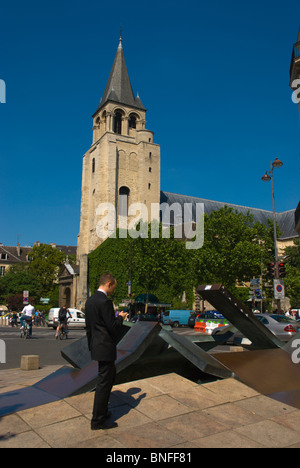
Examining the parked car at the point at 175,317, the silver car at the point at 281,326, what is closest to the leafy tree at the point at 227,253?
the parked car at the point at 175,317

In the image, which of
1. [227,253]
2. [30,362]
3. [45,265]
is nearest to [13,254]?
[45,265]

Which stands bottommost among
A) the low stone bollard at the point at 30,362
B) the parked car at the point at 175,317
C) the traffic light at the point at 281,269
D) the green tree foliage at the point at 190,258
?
the parked car at the point at 175,317

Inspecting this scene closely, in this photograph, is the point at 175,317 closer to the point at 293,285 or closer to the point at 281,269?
the point at 293,285

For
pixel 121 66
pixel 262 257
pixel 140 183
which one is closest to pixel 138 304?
pixel 262 257

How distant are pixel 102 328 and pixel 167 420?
1.27 meters

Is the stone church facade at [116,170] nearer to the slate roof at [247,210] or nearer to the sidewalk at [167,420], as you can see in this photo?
the slate roof at [247,210]

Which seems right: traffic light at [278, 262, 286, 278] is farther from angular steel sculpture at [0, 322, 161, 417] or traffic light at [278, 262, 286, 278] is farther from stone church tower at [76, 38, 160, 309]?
stone church tower at [76, 38, 160, 309]

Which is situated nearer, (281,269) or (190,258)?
(281,269)

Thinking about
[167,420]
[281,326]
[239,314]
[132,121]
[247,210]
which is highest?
[132,121]

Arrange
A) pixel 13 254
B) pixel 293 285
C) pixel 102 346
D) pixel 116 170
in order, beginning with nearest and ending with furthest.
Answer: pixel 102 346, pixel 293 285, pixel 116 170, pixel 13 254

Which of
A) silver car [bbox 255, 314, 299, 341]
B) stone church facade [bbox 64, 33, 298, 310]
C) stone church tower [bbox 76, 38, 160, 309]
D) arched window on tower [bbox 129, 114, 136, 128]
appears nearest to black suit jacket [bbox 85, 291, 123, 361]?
silver car [bbox 255, 314, 299, 341]

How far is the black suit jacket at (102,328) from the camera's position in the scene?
4.13 metres

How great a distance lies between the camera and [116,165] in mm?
63469
